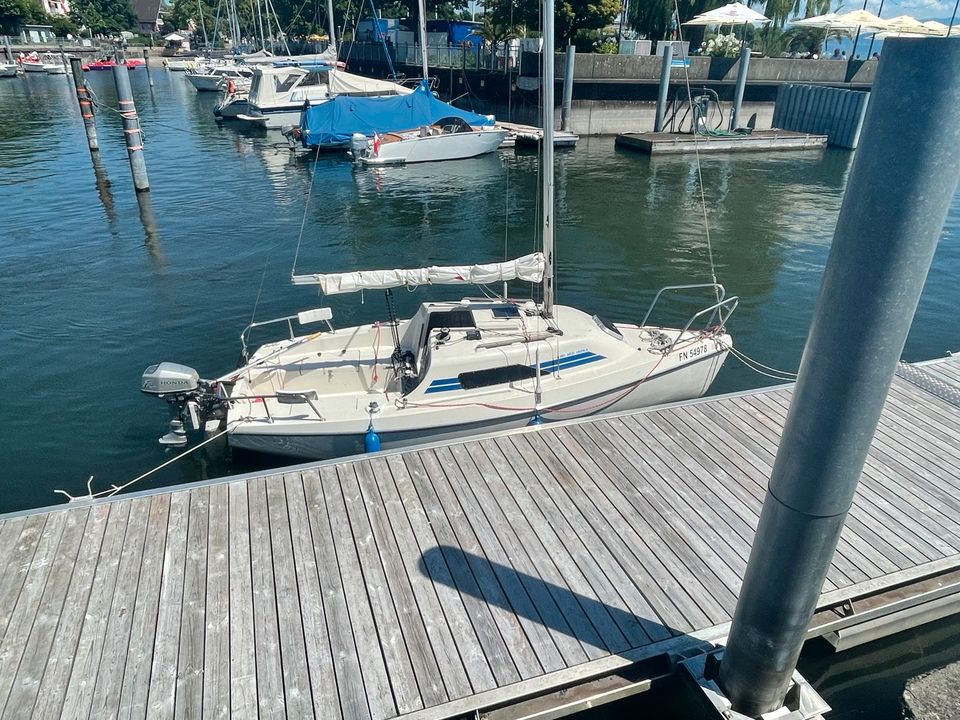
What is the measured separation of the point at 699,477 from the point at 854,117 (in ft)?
133

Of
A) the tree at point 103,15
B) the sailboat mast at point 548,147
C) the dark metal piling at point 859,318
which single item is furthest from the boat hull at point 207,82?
the dark metal piling at point 859,318

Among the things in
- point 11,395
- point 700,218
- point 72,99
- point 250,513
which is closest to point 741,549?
point 250,513

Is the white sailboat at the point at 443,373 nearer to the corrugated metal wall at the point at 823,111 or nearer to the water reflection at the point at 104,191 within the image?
the water reflection at the point at 104,191

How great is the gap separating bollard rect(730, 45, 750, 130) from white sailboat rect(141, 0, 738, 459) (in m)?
35.3

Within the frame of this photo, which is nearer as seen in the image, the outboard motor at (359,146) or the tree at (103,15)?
the outboard motor at (359,146)

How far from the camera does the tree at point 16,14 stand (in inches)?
3296

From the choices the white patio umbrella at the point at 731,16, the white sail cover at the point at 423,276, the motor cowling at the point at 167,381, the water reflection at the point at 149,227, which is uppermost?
the white patio umbrella at the point at 731,16

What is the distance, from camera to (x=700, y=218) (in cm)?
2645

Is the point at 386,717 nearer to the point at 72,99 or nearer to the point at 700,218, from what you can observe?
the point at 700,218

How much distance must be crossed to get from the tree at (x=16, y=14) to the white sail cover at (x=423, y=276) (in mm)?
101670

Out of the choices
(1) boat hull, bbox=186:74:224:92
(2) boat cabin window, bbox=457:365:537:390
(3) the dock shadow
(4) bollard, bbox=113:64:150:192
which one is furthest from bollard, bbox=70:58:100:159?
(1) boat hull, bbox=186:74:224:92

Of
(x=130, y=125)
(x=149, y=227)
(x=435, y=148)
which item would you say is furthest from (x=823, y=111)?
(x=149, y=227)

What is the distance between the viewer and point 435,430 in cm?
1012

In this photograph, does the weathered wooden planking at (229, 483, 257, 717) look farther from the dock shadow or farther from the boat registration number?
the boat registration number
